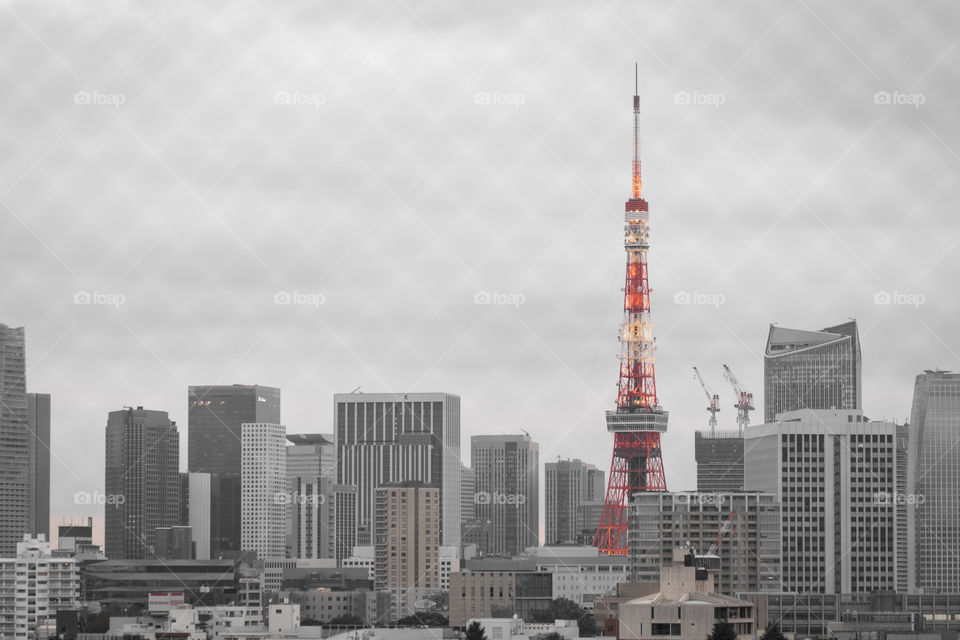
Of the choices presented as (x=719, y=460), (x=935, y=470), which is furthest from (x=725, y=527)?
(x=935, y=470)

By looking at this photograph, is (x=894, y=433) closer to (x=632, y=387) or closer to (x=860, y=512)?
(x=860, y=512)

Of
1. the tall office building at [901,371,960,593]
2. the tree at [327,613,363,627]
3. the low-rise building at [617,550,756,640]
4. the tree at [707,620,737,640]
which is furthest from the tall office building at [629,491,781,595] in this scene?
the tree at [707,620,737,640]

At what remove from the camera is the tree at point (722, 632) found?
51.2 metres

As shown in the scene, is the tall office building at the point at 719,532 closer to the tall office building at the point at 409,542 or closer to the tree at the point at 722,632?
the tall office building at the point at 409,542

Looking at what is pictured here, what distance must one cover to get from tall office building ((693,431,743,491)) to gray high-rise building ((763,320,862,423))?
14.4ft

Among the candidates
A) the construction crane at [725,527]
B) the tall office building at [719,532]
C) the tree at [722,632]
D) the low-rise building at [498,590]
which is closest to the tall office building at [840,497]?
the tall office building at [719,532]

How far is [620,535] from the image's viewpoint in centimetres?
14712

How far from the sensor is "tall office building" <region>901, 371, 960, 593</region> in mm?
155250

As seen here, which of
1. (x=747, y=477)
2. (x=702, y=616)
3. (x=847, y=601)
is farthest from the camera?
(x=747, y=477)

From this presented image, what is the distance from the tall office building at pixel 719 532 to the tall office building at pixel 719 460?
23.3m

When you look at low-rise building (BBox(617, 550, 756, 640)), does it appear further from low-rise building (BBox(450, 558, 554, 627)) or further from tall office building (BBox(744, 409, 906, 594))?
tall office building (BBox(744, 409, 906, 594))

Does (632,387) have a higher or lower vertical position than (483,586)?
higher

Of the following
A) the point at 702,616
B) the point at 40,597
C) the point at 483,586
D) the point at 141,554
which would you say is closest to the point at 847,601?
the point at 483,586

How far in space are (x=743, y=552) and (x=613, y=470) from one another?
22.1 metres
